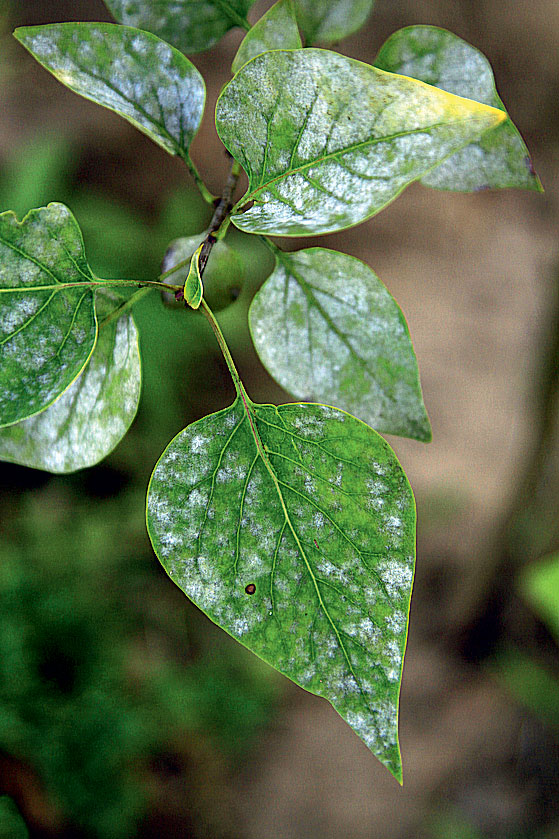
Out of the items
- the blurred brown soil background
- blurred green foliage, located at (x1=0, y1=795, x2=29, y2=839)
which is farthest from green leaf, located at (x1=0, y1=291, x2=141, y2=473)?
the blurred brown soil background

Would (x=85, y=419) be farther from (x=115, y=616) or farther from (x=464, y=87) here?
(x=115, y=616)

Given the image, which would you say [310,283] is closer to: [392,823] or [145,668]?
[145,668]

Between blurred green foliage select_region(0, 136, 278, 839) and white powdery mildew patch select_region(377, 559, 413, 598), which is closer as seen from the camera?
white powdery mildew patch select_region(377, 559, 413, 598)

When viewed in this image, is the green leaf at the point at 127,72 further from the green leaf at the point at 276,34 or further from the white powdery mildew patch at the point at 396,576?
the white powdery mildew patch at the point at 396,576

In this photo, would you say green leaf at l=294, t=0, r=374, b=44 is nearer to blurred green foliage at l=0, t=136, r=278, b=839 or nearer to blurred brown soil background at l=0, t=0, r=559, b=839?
blurred green foliage at l=0, t=136, r=278, b=839

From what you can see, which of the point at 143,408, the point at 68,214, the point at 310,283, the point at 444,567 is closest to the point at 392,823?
the point at 444,567

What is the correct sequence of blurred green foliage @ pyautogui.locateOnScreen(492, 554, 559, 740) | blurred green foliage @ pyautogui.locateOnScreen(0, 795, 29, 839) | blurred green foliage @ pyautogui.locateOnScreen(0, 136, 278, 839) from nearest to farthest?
blurred green foliage @ pyautogui.locateOnScreen(0, 795, 29, 839), blurred green foliage @ pyautogui.locateOnScreen(0, 136, 278, 839), blurred green foliage @ pyautogui.locateOnScreen(492, 554, 559, 740)
